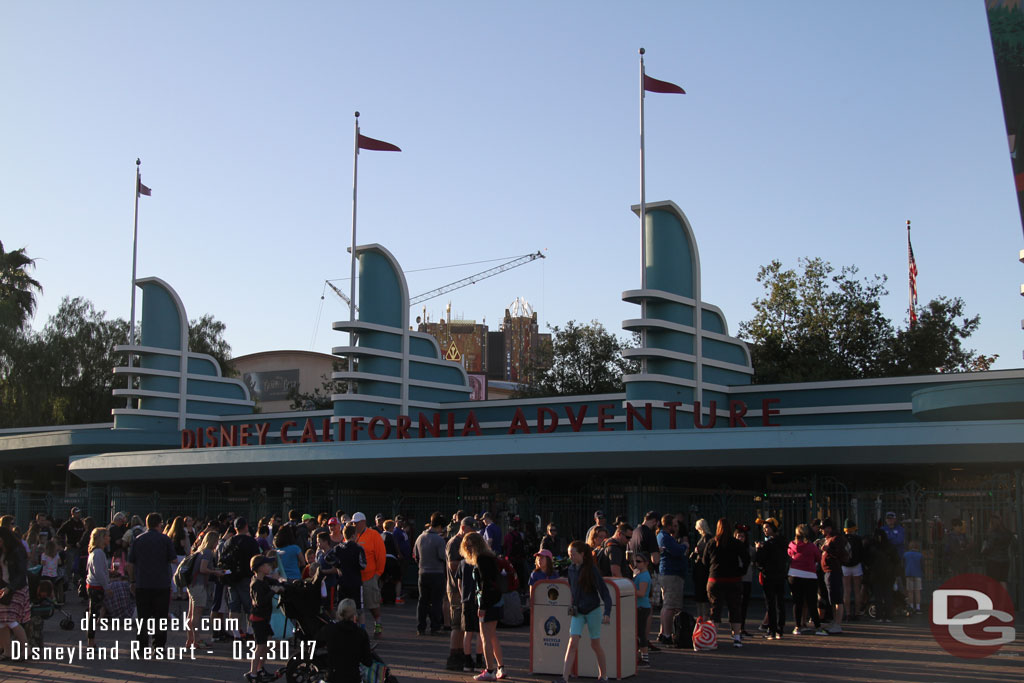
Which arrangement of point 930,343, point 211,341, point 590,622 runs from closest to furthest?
point 590,622 < point 930,343 < point 211,341

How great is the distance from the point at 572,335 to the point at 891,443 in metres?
42.4

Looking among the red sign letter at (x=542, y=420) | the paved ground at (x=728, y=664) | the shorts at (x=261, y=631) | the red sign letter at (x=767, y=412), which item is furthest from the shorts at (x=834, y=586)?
the red sign letter at (x=542, y=420)

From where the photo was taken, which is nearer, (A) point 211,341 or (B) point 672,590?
(B) point 672,590

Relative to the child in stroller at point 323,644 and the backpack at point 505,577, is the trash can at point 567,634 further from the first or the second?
the child in stroller at point 323,644

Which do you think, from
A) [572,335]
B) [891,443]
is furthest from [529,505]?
[572,335]

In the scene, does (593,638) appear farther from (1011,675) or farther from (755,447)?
(755,447)

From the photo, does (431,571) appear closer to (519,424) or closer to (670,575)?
(670,575)

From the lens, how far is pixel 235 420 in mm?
40094

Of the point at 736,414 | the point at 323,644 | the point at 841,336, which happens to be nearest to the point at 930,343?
the point at 841,336

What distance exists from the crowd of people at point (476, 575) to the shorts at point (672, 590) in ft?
0.06

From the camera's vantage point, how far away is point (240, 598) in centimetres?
1573

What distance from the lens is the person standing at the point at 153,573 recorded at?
1400cm

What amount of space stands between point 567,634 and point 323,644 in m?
3.16

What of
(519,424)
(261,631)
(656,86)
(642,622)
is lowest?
(642,622)
